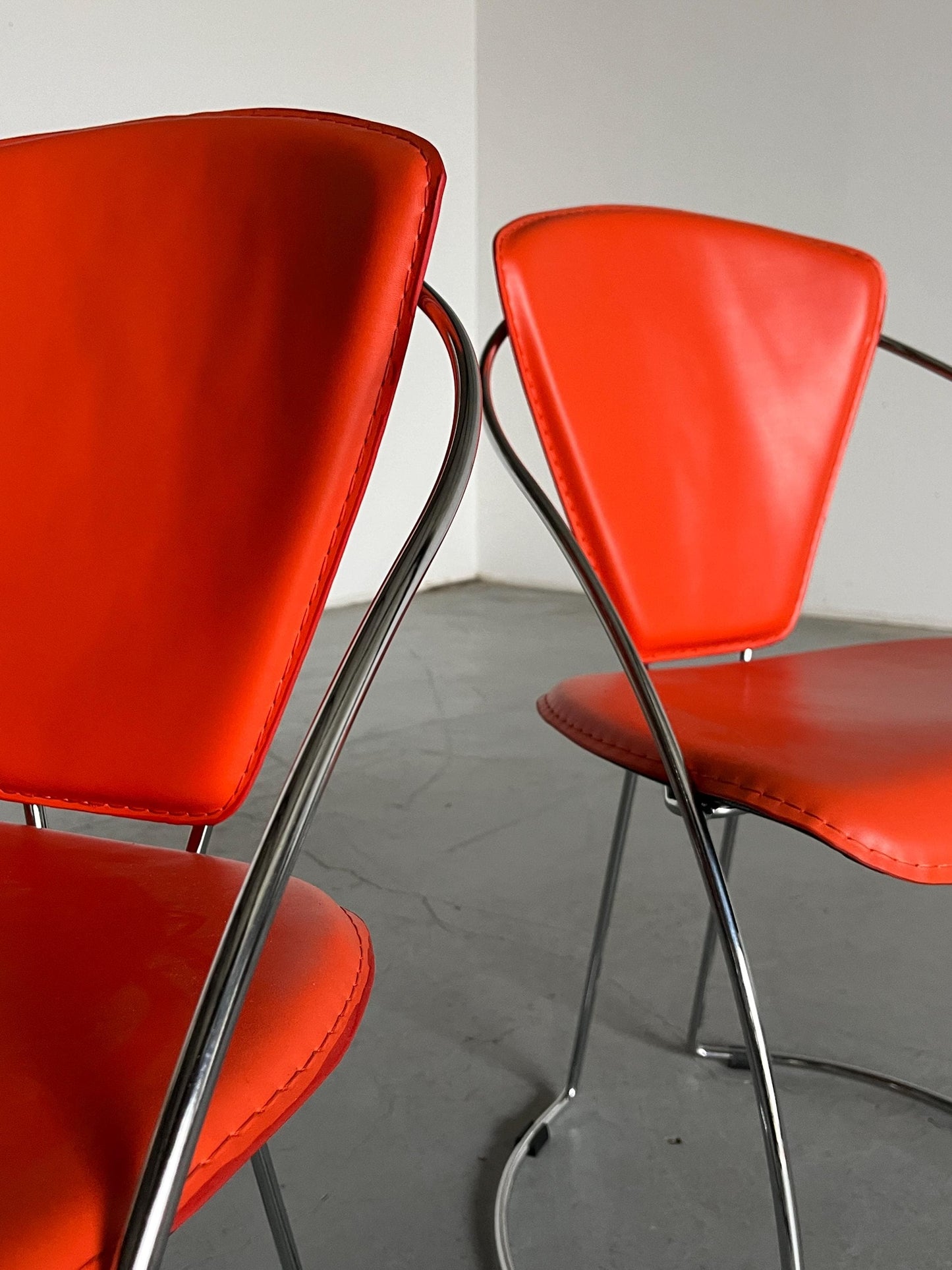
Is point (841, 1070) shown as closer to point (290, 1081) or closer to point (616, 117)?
point (290, 1081)

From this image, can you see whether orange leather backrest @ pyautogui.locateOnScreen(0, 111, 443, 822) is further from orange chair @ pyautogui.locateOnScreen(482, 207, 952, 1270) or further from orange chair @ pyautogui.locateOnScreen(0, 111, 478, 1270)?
orange chair @ pyautogui.locateOnScreen(482, 207, 952, 1270)

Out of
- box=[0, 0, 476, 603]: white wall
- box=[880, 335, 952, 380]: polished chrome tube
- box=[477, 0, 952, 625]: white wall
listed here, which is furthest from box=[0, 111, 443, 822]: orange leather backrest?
box=[477, 0, 952, 625]: white wall

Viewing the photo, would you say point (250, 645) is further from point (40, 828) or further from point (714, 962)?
point (714, 962)

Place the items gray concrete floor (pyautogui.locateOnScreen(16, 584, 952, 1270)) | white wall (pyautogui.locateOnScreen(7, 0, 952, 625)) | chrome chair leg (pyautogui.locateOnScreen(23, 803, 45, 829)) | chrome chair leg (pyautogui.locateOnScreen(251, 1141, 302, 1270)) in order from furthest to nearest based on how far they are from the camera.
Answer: white wall (pyautogui.locateOnScreen(7, 0, 952, 625)) → gray concrete floor (pyautogui.locateOnScreen(16, 584, 952, 1270)) → chrome chair leg (pyautogui.locateOnScreen(23, 803, 45, 829)) → chrome chair leg (pyautogui.locateOnScreen(251, 1141, 302, 1270))

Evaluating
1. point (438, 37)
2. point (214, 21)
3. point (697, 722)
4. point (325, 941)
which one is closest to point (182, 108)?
point (214, 21)

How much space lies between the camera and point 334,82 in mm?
4027

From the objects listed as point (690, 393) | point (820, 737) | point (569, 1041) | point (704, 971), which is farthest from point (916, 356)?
point (569, 1041)

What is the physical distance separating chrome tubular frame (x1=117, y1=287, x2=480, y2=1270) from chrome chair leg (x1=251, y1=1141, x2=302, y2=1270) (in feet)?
1.10

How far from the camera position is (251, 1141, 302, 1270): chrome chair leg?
732 millimetres

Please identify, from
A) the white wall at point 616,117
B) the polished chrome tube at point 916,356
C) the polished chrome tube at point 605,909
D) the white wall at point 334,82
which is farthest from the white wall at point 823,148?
the polished chrome tube at point 605,909

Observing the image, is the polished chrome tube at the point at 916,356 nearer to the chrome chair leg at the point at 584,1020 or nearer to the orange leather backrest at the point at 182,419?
the chrome chair leg at the point at 584,1020

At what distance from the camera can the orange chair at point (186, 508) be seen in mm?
551

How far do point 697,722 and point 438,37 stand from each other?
162 inches

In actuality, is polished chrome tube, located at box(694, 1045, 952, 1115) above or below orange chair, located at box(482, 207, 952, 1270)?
below
